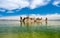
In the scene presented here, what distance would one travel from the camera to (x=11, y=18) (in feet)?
6.56

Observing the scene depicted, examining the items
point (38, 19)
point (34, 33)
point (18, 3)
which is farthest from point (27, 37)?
point (18, 3)

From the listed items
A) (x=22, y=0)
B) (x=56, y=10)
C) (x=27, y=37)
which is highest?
(x=22, y=0)

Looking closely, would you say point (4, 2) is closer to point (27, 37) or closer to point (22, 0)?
point (22, 0)

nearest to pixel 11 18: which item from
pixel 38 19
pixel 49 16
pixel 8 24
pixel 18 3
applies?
pixel 8 24

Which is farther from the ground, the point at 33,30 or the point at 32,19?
the point at 32,19

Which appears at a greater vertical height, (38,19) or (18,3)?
(18,3)

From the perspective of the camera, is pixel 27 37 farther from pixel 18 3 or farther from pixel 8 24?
pixel 18 3

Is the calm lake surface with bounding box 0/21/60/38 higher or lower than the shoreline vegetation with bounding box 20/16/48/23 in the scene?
lower

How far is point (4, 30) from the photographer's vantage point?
1.99 metres

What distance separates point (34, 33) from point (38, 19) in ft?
0.59

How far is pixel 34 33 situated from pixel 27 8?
0.32 metres

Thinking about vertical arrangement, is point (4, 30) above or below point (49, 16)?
below

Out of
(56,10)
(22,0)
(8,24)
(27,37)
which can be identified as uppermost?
(22,0)

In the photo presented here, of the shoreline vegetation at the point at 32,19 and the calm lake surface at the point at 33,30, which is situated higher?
the shoreline vegetation at the point at 32,19
